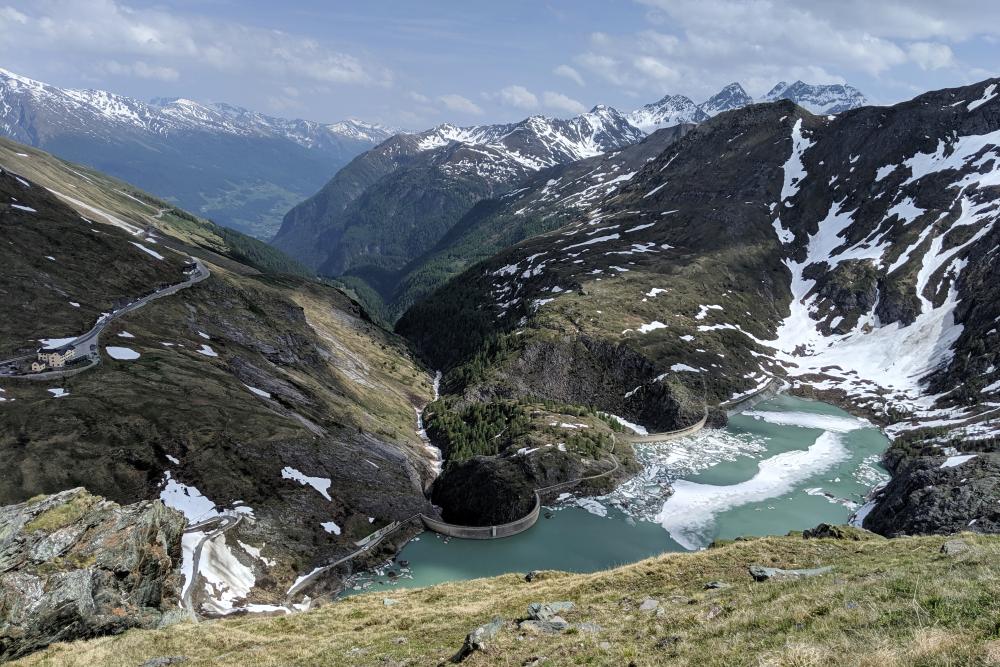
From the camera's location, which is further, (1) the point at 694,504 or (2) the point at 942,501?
(1) the point at 694,504

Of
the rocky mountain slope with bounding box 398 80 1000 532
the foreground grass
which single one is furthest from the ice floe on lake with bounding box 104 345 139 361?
the rocky mountain slope with bounding box 398 80 1000 532

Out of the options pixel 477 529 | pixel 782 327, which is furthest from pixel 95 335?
pixel 782 327

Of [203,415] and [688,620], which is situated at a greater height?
[688,620]

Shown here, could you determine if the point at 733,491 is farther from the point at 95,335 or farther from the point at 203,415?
the point at 95,335

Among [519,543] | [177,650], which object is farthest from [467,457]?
[177,650]

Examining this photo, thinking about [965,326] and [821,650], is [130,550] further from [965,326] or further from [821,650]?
[965,326]

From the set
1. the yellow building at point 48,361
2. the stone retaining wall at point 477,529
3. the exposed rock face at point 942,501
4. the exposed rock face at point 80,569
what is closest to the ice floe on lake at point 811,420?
the exposed rock face at point 942,501

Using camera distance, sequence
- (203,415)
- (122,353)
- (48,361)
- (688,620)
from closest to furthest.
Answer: (688,620)
(48,361)
(203,415)
(122,353)
